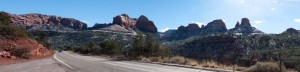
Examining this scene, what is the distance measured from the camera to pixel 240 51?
86312mm

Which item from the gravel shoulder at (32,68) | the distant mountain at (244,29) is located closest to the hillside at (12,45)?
the gravel shoulder at (32,68)

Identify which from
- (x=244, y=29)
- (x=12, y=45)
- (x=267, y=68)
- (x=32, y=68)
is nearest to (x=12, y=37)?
(x=12, y=45)

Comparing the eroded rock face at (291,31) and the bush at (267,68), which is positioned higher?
the eroded rock face at (291,31)

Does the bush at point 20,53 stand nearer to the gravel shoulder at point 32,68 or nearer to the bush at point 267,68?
the gravel shoulder at point 32,68

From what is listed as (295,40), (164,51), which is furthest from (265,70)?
(295,40)

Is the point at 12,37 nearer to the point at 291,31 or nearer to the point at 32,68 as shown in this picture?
the point at 32,68

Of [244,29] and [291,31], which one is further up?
[244,29]

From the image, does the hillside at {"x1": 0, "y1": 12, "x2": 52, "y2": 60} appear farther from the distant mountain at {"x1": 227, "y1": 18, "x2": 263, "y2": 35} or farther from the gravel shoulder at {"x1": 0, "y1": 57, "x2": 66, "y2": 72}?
the distant mountain at {"x1": 227, "y1": 18, "x2": 263, "y2": 35}

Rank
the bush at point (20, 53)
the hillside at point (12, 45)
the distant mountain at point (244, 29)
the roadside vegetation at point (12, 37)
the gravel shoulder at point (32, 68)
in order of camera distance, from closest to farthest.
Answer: the gravel shoulder at point (32, 68) → the hillside at point (12, 45) → the roadside vegetation at point (12, 37) → the bush at point (20, 53) → the distant mountain at point (244, 29)

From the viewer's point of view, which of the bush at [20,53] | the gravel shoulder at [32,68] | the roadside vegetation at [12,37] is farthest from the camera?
the bush at [20,53]

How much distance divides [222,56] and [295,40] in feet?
63.8

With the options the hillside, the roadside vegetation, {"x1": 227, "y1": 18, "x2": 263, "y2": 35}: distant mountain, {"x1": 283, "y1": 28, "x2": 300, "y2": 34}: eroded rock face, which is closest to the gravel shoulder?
the hillside

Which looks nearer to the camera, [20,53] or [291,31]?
[20,53]

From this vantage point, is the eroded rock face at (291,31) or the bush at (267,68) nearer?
the bush at (267,68)
